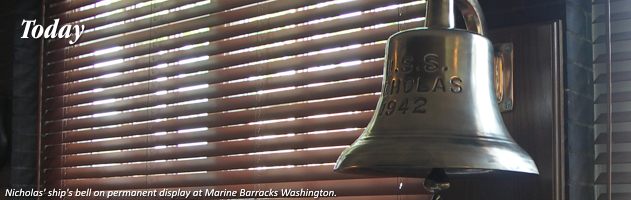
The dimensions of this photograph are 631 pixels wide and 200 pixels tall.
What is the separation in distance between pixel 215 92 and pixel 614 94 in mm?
718

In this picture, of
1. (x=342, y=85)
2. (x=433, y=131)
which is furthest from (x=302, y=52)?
(x=433, y=131)

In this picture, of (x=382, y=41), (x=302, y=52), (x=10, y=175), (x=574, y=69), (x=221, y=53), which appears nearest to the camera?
(x=574, y=69)

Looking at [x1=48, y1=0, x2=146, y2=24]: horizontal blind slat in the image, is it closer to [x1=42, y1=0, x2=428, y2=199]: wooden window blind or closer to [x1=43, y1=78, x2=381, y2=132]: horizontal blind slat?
[x1=42, y1=0, x2=428, y2=199]: wooden window blind

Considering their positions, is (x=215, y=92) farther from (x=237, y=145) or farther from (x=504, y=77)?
(x=504, y=77)

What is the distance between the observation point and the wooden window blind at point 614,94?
1218 mm

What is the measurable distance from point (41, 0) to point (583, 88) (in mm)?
1280

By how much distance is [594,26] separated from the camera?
1.27 meters

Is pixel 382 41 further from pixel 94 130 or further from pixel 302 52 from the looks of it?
pixel 94 130

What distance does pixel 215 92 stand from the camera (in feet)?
5.55

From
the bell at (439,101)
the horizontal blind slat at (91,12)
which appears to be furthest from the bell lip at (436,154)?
the horizontal blind slat at (91,12)

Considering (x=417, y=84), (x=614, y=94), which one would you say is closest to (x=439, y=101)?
(x=417, y=84)

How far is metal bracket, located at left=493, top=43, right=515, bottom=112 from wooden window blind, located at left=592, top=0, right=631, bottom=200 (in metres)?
0.12

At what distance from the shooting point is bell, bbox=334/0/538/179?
97 cm

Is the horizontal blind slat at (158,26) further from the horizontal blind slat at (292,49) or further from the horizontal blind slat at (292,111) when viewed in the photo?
the horizontal blind slat at (292,111)
